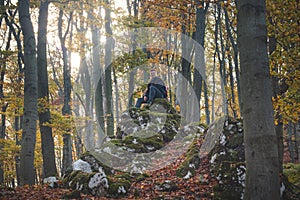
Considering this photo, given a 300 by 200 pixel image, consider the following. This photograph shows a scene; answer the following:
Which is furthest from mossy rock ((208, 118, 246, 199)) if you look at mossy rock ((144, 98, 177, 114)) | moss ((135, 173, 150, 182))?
mossy rock ((144, 98, 177, 114))

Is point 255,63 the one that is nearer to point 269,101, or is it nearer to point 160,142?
point 269,101

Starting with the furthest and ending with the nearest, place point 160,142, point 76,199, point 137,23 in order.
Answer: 1. point 137,23
2. point 160,142
3. point 76,199

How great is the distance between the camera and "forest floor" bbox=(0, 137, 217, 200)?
6.24 m

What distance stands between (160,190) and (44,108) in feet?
19.6

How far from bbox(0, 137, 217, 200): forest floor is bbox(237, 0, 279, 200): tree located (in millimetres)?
1989

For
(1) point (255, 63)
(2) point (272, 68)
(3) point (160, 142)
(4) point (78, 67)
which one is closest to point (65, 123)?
(3) point (160, 142)

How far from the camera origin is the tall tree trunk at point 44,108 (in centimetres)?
1106

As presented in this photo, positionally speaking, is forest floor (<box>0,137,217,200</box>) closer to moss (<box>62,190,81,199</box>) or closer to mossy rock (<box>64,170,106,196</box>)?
moss (<box>62,190,81,199</box>)

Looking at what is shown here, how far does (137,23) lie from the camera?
16.1 meters

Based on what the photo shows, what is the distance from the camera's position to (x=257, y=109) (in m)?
4.32

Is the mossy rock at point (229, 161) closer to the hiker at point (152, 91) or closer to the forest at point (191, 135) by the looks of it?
the forest at point (191, 135)

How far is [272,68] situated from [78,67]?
76.5 feet

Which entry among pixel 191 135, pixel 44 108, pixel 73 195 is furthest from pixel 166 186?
pixel 44 108

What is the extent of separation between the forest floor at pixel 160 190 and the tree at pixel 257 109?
1.99 metres
